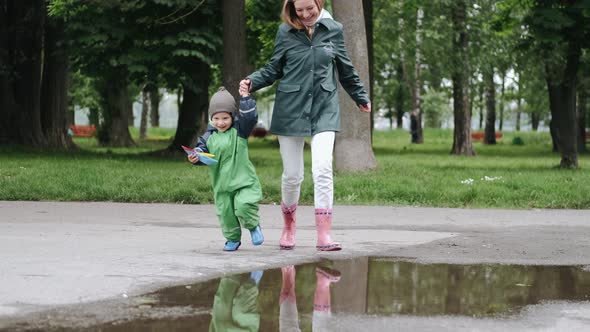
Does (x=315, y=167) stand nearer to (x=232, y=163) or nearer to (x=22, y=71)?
(x=232, y=163)

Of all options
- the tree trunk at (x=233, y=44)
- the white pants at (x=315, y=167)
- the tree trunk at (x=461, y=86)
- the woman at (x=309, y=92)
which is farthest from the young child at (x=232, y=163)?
the tree trunk at (x=461, y=86)

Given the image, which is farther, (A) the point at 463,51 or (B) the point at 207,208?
(A) the point at 463,51

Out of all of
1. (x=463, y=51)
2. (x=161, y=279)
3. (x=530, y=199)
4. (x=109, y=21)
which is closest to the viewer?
(x=161, y=279)

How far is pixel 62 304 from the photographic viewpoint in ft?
19.3

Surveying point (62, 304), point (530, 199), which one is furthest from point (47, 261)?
point (530, 199)

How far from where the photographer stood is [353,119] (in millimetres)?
17781

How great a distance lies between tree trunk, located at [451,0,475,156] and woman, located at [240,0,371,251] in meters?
26.5

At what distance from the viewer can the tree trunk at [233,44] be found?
20.0 m

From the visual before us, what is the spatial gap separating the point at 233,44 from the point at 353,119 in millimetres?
3637

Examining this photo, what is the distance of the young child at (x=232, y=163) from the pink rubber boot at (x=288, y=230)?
312 millimetres

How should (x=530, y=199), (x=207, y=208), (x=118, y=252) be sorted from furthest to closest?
(x=530, y=199), (x=207, y=208), (x=118, y=252)

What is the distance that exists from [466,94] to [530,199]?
21.9m

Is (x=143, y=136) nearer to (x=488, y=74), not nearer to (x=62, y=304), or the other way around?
(x=488, y=74)

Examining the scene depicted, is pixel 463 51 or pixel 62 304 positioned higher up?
pixel 463 51
